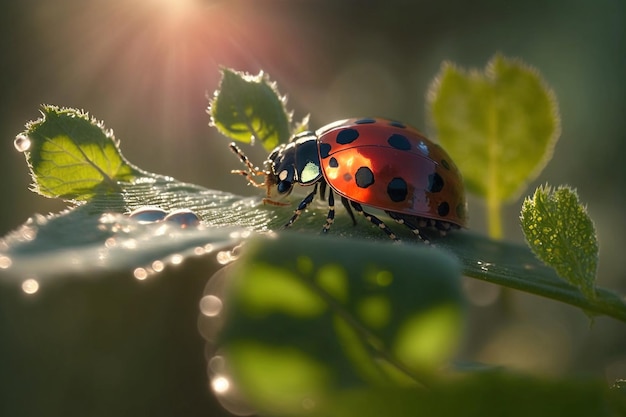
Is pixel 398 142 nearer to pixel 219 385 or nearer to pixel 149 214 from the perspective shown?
pixel 149 214

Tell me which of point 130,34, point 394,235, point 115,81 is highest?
point 130,34

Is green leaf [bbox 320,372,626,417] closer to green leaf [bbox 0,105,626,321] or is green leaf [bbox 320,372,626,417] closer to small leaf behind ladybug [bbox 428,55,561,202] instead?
green leaf [bbox 0,105,626,321]

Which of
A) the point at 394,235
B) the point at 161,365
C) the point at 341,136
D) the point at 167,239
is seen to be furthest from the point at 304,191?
the point at 167,239

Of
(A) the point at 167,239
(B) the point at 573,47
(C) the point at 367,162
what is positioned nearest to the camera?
(A) the point at 167,239

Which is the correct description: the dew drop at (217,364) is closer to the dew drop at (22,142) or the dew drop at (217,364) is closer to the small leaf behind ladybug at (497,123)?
the dew drop at (22,142)

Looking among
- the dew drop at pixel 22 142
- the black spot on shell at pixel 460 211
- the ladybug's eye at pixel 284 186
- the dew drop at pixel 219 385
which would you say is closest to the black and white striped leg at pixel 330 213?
the ladybug's eye at pixel 284 186

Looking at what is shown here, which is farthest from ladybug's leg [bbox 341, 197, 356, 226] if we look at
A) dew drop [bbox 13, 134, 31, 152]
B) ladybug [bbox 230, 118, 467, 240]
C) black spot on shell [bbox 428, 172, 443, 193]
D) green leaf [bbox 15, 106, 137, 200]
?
dew drop [bbox 13, 134, 31, 152]

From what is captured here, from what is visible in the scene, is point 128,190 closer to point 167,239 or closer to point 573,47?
point 167,239

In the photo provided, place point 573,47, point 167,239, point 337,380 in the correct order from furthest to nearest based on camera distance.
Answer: point 573,47
point 167,239
point 337,380
